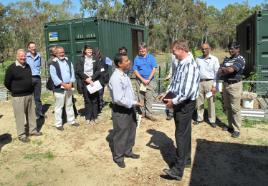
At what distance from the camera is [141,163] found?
541 cm

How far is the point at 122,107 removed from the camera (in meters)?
5.18

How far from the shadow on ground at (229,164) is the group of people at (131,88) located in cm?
31

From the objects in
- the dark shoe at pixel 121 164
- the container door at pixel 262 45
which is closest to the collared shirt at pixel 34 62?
the dark shoe at pixel 121 164

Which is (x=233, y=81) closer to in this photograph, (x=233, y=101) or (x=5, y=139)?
(x=233, y=101)

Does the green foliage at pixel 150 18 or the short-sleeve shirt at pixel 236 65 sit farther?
the green foliage at pixel 150 18

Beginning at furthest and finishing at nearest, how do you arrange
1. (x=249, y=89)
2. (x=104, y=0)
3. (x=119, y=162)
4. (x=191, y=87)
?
(x=104, y=0), (x=249, y=89), (x=119, y=162), (x=191, y=87)

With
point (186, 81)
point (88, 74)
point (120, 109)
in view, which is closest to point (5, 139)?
point (88, 74)

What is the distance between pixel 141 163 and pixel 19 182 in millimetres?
1878

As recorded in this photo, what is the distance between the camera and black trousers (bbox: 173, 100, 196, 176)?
4590mm

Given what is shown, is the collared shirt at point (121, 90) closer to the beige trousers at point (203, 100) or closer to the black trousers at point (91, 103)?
the beige trousers at point (203, 100)

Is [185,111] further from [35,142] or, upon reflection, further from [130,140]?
[35,142]

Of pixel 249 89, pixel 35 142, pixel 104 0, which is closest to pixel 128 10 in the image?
pixel 104 0

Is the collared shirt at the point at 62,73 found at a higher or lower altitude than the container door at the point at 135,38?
lower

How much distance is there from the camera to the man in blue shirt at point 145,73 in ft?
23.5
